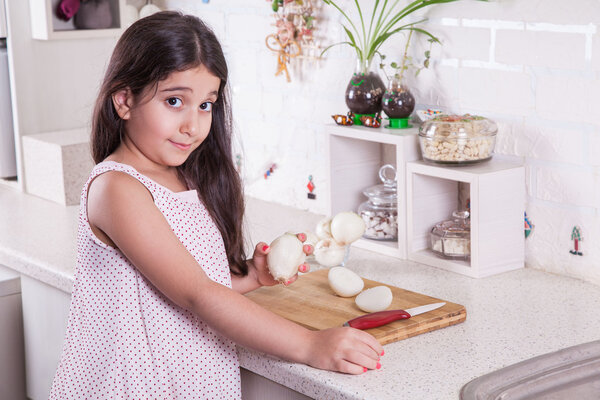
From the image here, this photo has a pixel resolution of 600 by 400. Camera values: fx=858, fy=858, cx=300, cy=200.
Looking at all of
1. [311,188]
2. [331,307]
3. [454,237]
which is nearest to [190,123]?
[331,307]

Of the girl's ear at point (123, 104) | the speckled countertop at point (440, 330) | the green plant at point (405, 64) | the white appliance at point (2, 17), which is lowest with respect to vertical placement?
the speckled countertop at point (440, 330)

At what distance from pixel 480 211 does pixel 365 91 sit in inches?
13.5

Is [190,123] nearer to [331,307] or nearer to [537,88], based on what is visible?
[331,307]

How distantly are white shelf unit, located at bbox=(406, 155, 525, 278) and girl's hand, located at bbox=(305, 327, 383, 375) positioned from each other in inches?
15.7

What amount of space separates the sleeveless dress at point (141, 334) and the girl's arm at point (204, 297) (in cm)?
6

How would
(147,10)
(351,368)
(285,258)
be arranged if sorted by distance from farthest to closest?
(147,10)
(285,258)
(351,368)

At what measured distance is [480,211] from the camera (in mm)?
1404

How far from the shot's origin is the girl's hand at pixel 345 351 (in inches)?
41.8

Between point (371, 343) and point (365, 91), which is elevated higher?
point (365, 91)

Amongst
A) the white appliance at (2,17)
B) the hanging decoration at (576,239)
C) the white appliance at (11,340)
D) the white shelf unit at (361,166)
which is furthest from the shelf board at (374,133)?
the white appliance at (2,17)

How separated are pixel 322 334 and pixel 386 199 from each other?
567mm

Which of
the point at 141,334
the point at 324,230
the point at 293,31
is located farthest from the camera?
the point at 293,31

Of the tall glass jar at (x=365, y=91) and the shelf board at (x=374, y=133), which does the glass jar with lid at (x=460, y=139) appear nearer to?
the shelf board at (x=374, y=133)

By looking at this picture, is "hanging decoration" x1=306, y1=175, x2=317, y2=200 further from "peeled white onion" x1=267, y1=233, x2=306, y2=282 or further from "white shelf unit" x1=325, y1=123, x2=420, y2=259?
"peeled white onion" x1=267, y1=233, x2=306, y2=282
